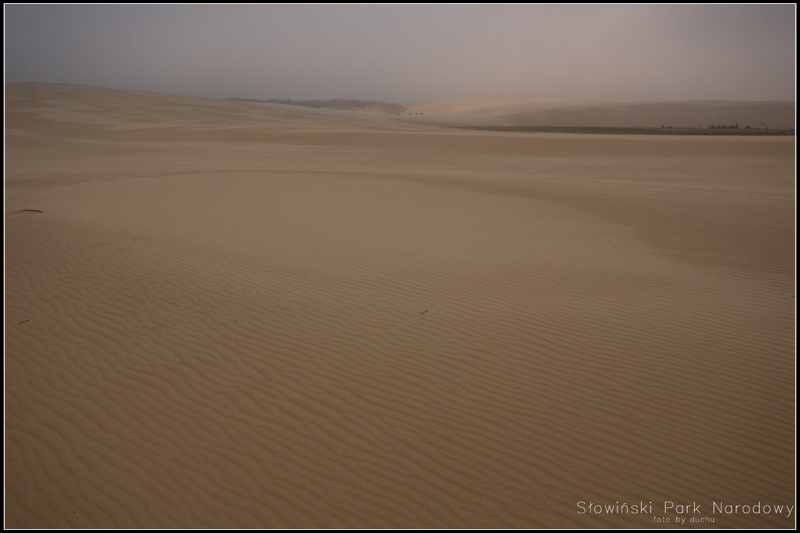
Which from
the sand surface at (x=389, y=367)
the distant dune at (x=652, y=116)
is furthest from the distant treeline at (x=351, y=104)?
the sand surface at (x=389, y=367)

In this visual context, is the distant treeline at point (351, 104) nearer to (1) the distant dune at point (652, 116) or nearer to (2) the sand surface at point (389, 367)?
(1) the distant dune at point (652, 116)

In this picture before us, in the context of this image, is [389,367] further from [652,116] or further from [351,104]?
[351,104]

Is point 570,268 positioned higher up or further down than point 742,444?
higher up

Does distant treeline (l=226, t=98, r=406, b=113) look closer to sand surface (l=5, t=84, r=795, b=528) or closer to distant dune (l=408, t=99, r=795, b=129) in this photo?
distant dune (l=408, t=99, r=795, b=129)

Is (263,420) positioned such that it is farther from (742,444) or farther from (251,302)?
(742,444)

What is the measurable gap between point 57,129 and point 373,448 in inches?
1488

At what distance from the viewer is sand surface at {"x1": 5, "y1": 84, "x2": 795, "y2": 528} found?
3.01 meters

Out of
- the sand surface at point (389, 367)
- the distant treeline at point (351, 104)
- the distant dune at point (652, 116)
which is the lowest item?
the sand surface at point (389, 367)

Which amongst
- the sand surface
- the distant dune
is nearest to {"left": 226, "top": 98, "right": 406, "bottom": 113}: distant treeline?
the distant dune

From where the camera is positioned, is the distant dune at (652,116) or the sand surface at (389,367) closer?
the sand surface at (389,367)

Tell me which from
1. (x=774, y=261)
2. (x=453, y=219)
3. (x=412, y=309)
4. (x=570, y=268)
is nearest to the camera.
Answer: (x=412, y=309)

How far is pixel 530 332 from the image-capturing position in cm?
484

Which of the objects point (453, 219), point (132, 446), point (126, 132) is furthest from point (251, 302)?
point (126, 132)

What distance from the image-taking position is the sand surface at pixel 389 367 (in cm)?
301
